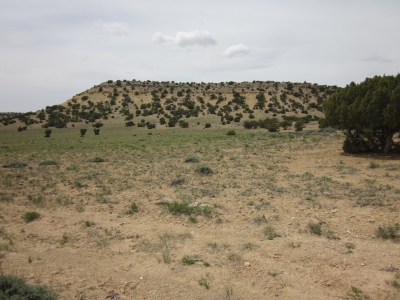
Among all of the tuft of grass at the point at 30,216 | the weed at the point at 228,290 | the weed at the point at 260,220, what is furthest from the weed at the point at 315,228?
the tuft of grass at the point at 30,216

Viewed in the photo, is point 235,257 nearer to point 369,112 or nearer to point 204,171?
point 204,171

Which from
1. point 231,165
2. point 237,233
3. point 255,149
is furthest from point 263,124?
point 237,233

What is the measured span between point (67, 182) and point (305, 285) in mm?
10639

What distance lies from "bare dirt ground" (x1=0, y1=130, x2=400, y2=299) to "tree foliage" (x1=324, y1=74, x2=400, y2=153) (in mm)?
2898

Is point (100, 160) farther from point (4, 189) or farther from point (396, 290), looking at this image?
point (396, 290)

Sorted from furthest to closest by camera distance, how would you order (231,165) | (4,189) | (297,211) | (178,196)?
(231,165), (4,189), (178,196), (297,211)

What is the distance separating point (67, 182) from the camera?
41.5 feet

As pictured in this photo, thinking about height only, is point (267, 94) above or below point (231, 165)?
above

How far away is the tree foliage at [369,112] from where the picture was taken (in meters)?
15.3

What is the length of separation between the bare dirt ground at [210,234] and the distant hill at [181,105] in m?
31.8

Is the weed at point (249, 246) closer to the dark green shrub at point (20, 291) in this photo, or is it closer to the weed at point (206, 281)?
the weed at point (206, 281)

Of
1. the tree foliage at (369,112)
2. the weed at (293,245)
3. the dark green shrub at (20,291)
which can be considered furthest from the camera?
the tree foliage at (369,112)

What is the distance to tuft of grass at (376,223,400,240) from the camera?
6.68 meters

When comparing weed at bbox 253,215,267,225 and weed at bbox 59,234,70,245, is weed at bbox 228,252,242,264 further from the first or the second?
weed at bbox 59,234,70,245
